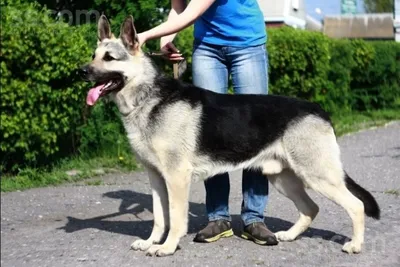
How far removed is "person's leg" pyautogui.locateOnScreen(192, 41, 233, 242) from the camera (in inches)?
242

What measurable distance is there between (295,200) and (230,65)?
125 centimetres

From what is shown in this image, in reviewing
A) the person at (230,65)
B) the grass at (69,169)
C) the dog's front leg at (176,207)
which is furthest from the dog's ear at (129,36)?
the grass at (69,169)

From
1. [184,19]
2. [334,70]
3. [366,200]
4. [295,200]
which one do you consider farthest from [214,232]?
[334,70]

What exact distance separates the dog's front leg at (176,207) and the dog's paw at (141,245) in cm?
15

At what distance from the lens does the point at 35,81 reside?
8695 millimetres

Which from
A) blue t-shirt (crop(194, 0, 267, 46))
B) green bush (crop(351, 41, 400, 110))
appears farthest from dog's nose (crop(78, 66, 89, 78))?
green bush (crop(351, 41, 400, 110))

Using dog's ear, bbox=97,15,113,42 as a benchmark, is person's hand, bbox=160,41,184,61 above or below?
below

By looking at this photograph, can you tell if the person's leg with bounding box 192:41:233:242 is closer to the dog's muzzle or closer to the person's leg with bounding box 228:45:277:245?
the person's leg with bounding box 228:45:277:245

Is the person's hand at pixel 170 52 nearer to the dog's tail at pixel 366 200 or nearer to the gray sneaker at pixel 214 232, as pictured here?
the gray sneaker at pixel 214 232

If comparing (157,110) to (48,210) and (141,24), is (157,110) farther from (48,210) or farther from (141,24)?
(141,24)

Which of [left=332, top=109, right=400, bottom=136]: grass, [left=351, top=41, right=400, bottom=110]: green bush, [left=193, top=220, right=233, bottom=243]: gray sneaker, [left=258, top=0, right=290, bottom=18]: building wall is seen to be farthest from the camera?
[left=258, top=0, right=290, bottom=18]: building wall

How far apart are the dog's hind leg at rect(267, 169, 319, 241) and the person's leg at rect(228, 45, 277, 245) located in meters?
0.13

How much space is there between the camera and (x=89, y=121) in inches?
410

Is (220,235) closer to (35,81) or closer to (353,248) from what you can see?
(353,248)
